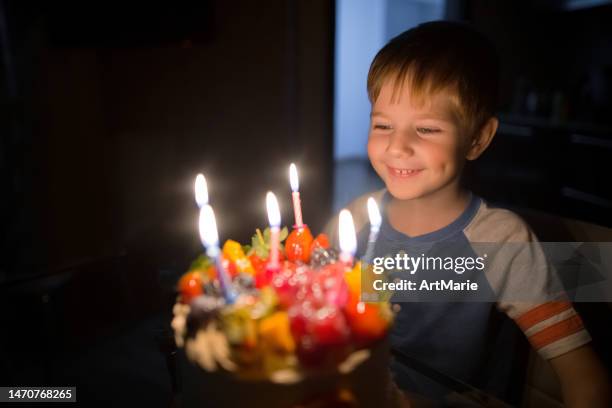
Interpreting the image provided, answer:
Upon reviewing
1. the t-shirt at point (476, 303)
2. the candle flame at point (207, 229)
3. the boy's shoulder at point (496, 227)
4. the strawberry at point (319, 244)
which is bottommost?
the t-shirt at point (476, 303)

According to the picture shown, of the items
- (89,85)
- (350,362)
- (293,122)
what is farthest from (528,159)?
(350,362)

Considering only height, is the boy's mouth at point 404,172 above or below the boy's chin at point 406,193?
above

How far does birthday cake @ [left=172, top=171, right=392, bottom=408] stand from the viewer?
0.57 metres

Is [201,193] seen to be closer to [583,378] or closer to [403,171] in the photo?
[403,171]

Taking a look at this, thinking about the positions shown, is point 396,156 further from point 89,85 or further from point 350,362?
point 89,85

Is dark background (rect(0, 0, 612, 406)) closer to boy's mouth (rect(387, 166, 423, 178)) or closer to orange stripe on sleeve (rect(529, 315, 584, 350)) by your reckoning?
boy's mouth (rect(387, 166, 423, 178))

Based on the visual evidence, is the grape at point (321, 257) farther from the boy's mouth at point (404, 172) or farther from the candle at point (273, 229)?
the boy's mouth at point (404, 172)

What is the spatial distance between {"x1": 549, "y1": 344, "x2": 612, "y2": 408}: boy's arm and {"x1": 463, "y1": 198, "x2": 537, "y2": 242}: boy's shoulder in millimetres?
282

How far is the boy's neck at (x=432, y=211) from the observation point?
1.23m

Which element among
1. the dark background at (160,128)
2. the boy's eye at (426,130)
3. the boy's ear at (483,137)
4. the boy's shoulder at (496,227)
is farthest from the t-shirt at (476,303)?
the dark background at (160,128)

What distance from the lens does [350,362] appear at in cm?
58

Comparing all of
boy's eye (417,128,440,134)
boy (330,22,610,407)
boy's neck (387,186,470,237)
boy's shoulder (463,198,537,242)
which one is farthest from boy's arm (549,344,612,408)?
boy's eye (417,128,440,134)

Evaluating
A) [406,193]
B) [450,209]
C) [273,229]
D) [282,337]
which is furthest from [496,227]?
[282,337]

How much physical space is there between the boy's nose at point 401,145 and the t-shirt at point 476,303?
0.81 feet
